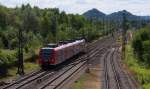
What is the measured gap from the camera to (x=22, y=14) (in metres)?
146

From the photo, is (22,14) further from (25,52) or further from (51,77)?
(51,77)

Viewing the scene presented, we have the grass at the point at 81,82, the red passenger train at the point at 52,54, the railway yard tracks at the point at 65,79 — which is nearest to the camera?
the railway yard tracks at the point at 65,79

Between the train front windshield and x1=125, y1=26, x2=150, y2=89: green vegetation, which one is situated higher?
the train front windshield

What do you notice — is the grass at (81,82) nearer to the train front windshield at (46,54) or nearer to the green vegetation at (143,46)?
the train front windshield at (46,54)

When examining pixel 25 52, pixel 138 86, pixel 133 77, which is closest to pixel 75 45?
pixel 25 52

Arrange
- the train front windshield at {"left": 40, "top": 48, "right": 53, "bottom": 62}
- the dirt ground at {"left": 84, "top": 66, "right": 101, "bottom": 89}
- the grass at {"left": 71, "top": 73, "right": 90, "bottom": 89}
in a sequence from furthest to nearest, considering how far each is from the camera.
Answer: the train front windshield at {"left": 40, "top": 48, "right": 53, "bottom": 62}, the dirt ground at {"left": 84, "top": 66, "right": 101, "bottom": 89}, the grass at {"left": 71, "top": 73, "right": 90, "bottom": 89}

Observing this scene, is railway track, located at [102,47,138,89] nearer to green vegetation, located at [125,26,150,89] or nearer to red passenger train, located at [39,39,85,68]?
red passenger train, located at [39,39,85,68]

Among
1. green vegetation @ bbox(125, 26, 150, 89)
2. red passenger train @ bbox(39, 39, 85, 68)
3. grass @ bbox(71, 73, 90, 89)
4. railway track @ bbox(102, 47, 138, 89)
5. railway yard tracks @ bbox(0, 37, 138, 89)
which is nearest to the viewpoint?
railway yard tracks @ bbox(0, 37, 138, 89)

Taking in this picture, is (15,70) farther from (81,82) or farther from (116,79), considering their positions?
(116,79)

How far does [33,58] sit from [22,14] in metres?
71.5

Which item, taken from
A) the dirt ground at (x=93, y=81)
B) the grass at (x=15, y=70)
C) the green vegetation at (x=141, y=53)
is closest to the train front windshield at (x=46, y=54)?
the grass at (x=15, y=70)

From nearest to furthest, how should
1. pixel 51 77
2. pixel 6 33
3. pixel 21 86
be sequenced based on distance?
pixel 21 86
pixel 51 77
pixel 6 33

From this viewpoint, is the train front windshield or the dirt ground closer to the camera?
the dirt ground

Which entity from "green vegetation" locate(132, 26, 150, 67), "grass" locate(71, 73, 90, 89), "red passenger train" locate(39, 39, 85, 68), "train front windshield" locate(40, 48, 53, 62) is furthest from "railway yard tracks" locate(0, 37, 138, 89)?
"green vegetation" locate(132, 26, 150, 67)
